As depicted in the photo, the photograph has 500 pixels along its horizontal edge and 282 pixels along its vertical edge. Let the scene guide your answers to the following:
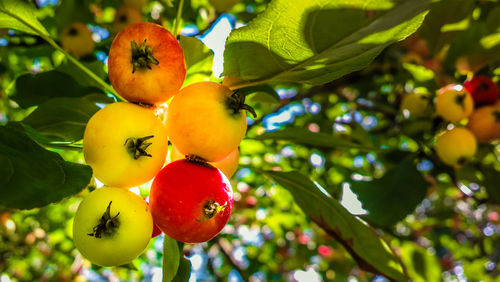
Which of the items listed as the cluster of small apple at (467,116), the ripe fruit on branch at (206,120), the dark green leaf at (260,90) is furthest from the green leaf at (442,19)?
the ripe fruit on branch at (206,120)

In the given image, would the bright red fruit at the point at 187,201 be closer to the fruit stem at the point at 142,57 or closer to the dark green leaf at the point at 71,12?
the fruit stem at the point at 142,57

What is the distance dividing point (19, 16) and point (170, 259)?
0.63 meters

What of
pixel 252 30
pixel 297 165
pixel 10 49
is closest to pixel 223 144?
pixel 252 30

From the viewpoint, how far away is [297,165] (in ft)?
9.10

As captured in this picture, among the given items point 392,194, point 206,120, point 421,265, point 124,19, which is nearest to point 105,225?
point 206,120

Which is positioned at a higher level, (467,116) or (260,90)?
(260,90)

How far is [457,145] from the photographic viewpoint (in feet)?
5.24

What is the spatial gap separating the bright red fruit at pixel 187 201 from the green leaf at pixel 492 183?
149 centimetres

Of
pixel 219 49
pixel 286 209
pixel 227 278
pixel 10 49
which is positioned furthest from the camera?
pixel 227 278

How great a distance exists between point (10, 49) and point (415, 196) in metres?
2.06

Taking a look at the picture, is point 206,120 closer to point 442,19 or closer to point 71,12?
point 442,19

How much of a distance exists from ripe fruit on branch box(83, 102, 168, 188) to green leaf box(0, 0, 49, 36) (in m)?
0.34

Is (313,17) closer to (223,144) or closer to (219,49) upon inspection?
(223,144)

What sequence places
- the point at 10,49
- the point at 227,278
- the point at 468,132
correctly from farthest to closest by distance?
the point at 227,278 < the point at 10,49 < the point at 468,132
